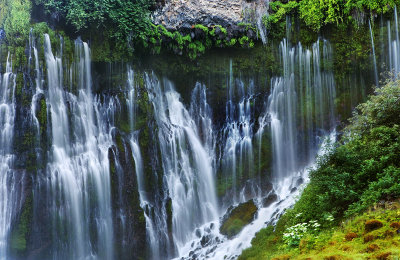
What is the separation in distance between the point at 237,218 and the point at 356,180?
9009 mm

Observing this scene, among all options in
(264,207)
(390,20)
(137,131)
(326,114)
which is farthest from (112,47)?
(390,20)

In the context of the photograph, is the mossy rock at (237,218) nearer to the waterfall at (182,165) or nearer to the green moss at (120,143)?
the waterfall at (182,165)

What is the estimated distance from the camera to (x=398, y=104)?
8891 millimetres

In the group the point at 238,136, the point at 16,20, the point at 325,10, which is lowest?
the point at 238,136

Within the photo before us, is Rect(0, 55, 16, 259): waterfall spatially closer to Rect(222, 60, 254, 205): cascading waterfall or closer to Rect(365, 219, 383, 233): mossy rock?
Rect(222, 60, 254, 205): cascading waterfall

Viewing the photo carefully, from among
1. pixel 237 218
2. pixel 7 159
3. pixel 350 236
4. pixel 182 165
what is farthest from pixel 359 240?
pixel 7 159

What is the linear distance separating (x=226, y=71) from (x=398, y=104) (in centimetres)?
1263

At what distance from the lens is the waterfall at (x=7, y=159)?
46.4ft

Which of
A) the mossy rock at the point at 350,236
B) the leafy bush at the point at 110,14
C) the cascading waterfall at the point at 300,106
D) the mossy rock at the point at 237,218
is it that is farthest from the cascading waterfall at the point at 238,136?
the mossy rock at the point at 350,236

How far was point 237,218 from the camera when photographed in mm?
16188

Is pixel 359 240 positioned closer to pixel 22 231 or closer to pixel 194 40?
pixel 22 231

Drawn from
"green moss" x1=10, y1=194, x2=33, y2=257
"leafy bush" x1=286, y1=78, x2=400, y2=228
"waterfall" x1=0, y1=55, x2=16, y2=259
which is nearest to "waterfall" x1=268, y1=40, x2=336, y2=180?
"leafy bush" x1=286, y1=78, x2=400, y2=228

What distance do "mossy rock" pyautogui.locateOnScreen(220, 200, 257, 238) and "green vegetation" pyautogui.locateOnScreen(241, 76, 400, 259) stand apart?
5.93m

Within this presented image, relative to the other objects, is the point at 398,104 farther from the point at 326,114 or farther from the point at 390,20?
the point at 390,20
